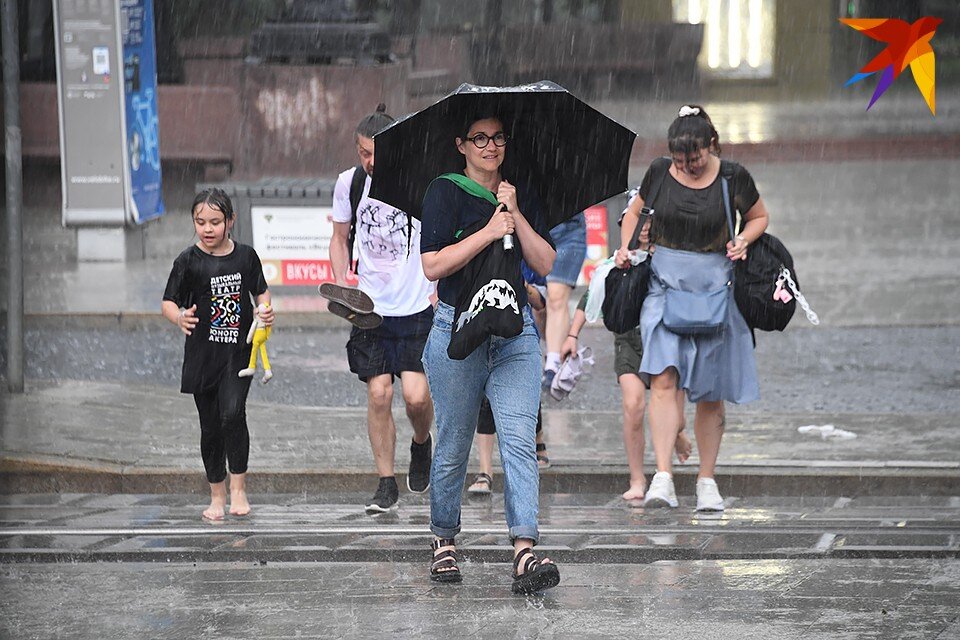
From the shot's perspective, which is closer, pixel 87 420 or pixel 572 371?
pixel 572 371

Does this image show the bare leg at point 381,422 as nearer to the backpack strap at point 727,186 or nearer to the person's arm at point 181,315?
the person's arm at point 181,315

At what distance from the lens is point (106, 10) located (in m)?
16.0

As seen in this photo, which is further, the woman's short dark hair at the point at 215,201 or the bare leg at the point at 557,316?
the bare leg at the point at 557,316

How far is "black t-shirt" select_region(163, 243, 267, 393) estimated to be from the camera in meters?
7.32

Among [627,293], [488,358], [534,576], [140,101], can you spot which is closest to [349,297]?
[627,293]

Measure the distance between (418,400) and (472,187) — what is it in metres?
1.93

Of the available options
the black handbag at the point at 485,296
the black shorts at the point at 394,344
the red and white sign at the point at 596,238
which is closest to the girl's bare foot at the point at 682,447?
the black shorts at the point at 394,344

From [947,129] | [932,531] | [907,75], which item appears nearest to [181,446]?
[932,531]

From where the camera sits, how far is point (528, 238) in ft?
19.3

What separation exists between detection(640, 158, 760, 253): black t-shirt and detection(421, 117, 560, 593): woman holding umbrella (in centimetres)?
140

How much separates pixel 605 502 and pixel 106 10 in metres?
9.98

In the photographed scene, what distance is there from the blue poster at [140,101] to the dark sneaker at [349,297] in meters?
9.46

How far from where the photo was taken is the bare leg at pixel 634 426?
7.74 metres

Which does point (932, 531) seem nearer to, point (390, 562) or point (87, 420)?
point (390, 562)
